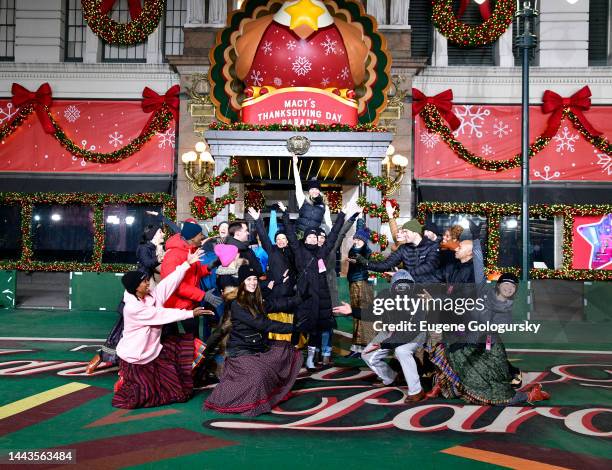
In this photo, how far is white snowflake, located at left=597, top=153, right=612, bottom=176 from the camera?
628 inches

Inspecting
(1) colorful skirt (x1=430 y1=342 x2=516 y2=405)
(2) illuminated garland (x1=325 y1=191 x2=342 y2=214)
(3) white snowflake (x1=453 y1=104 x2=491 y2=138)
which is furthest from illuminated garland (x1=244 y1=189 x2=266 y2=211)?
(1) colorful skirt (x1=430 y1=342 x2=516 y2=405)

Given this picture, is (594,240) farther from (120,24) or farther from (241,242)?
(120,24)

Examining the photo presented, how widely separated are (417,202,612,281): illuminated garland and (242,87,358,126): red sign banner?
13.1ft

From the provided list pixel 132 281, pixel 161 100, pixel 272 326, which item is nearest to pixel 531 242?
pixel 161 100

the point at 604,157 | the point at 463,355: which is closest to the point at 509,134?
the point at 604,157

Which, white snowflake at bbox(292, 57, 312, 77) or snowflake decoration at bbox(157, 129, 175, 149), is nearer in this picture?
white snowflake at bbox(292, 57, 312, 77)

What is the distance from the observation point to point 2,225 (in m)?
16.9

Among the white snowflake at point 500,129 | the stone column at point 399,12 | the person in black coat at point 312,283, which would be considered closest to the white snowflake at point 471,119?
the white snowflake at point 500,129

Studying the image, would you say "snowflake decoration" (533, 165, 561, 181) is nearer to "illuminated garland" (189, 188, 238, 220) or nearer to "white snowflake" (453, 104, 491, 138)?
"white snowflake" (453, 104, 491, 138)

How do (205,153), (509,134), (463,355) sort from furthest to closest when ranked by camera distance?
(509,134) → (205,153) → (463,355)

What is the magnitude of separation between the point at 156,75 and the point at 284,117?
5.58m

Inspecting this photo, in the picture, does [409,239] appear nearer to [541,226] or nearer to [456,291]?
[456,291]

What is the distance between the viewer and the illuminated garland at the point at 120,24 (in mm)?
16703

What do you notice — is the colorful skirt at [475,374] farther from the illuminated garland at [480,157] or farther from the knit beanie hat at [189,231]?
the illuminated garland at [480,157]
